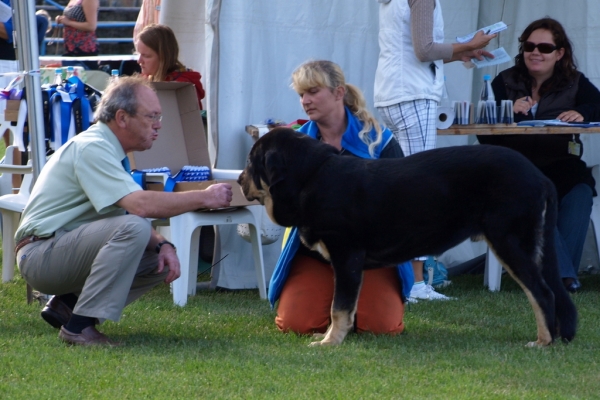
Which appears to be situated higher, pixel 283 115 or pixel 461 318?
pixel 283 115

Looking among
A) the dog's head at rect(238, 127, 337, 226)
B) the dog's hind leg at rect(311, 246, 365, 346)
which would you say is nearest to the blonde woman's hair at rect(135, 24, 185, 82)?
the dog's head at rect(238, 127, 337, 226)

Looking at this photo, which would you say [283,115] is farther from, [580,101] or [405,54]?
[580,101]

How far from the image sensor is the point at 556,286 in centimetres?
421

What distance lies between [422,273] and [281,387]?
8.09 feet

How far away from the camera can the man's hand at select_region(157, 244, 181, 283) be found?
171 inches

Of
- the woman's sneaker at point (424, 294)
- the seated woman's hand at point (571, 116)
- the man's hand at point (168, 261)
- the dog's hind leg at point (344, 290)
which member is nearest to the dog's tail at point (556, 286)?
the dog's hind leg at point (344, 290)

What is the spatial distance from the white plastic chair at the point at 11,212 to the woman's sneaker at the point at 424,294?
268 centimetres

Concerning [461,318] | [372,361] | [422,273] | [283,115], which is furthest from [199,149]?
[372,361]

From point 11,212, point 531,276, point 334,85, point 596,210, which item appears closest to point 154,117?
point 334,85

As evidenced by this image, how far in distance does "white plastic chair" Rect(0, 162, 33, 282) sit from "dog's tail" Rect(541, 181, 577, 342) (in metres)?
Result: 3.42

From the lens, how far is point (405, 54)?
18.2 feet

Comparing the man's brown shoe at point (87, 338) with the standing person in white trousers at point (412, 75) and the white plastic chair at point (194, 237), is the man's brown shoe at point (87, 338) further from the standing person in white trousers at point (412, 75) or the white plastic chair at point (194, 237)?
the standing person in white trousers at point (412, 75)

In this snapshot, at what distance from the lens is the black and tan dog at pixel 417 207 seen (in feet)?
13.4

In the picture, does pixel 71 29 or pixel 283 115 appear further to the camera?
pixel 71 29
